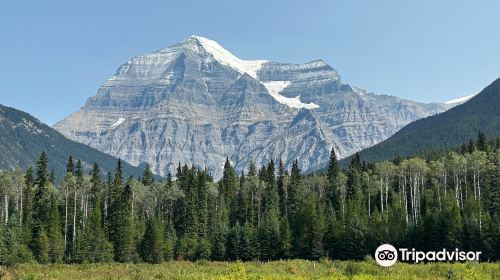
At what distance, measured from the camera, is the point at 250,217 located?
5290 inches

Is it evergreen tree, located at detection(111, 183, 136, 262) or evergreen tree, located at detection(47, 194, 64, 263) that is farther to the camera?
evergreen tree, located at detection(111, 183, 136, 262)

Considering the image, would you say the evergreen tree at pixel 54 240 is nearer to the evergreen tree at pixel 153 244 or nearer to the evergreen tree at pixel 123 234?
the evergreen tree at pixel 123 234

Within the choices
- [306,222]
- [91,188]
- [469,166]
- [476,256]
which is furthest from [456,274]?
[91,188]

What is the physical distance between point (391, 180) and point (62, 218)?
8224 centimetres

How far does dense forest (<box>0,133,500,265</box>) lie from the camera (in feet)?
314

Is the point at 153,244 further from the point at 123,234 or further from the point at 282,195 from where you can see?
the point at 282,195

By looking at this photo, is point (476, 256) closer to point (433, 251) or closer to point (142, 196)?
point (433, 251)

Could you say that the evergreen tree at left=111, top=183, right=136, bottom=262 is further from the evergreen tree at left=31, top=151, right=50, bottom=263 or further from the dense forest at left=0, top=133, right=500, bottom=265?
the evergreen tree at left=31, top=151, right=50, bottom=263

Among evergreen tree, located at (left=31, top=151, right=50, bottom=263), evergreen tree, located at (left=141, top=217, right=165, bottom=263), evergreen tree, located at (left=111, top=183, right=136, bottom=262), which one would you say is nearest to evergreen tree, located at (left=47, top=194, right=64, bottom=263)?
evergreen tree, located at (left=31, top=151, right=50, bottom=263)

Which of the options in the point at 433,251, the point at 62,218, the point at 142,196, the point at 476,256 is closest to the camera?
the point at 476,256

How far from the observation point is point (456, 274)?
4597 centimetres

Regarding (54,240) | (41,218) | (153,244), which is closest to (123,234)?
(153,244)

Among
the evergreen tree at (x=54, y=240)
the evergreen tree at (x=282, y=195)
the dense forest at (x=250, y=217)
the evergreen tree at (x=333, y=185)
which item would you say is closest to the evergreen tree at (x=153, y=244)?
the dense forest at (x=250, y=217)

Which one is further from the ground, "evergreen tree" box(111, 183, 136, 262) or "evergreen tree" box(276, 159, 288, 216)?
"evergreen tree" box(276, 159, 288, 216)
